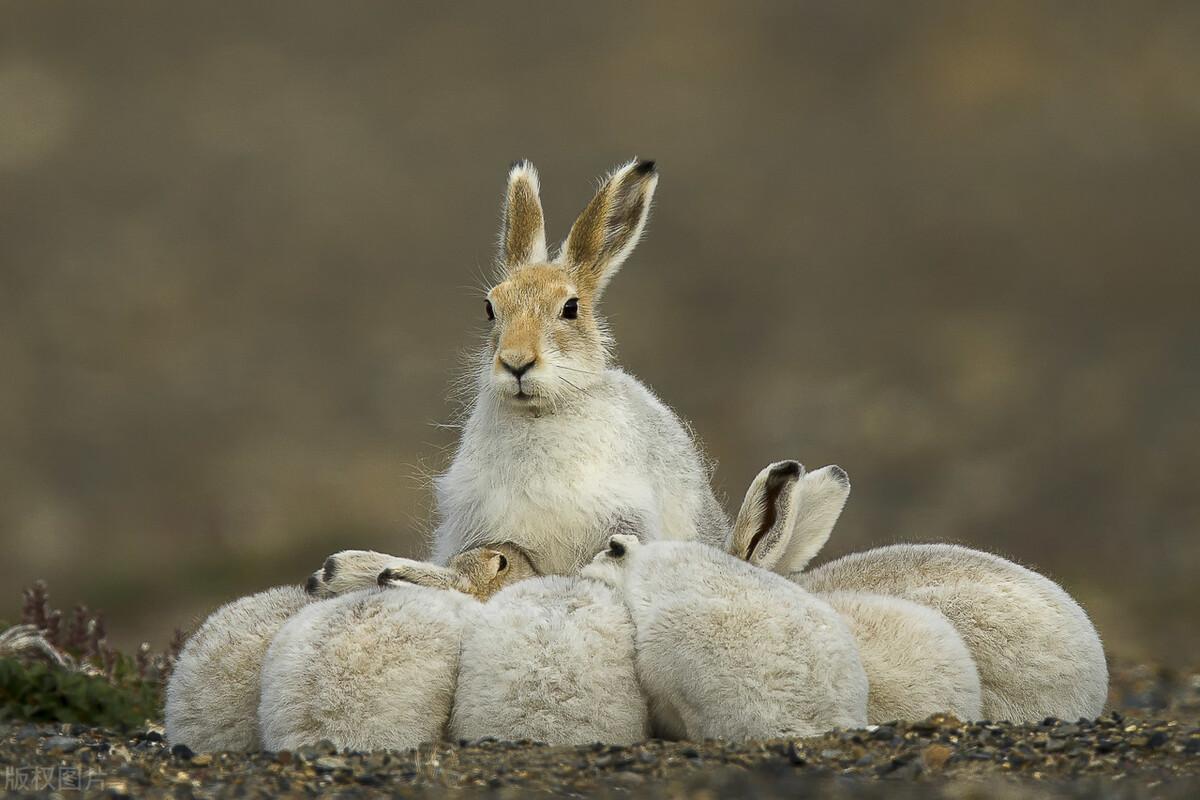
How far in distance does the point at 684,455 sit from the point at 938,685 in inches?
83.3

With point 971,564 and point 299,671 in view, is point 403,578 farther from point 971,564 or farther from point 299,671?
point 971,564

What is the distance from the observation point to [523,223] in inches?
335

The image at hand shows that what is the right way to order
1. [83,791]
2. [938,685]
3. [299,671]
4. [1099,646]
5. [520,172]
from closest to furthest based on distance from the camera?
[83,791] < [299,671] < [938,685] < [1099,646] < [520,172]

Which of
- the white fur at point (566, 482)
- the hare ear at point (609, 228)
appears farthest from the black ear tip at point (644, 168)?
the white fur at point (566, 482)

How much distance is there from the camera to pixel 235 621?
6984 mm

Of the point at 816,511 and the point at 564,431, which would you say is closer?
the point at 564,431

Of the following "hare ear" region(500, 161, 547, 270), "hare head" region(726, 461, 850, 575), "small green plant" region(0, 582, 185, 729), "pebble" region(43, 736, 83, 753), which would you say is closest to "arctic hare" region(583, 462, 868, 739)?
"hare head" region(726, 461, 850, 575)

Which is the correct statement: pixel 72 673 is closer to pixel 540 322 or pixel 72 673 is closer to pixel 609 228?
pixel 540 322

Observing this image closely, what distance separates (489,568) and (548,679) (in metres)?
1.12


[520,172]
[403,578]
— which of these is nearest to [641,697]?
[403,578]

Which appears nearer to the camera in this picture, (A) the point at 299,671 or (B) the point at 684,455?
(A) the point at 299,671

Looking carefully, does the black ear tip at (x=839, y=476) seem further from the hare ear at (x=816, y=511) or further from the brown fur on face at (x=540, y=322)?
the brown fur on face at (x=540, y=322)

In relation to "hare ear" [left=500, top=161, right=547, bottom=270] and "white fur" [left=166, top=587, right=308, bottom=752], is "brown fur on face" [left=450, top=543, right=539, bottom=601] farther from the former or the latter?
"hare ear" [left=500, top=161, right=547, bottom=270]

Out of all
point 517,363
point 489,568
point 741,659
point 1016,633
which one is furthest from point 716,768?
point 517,363
